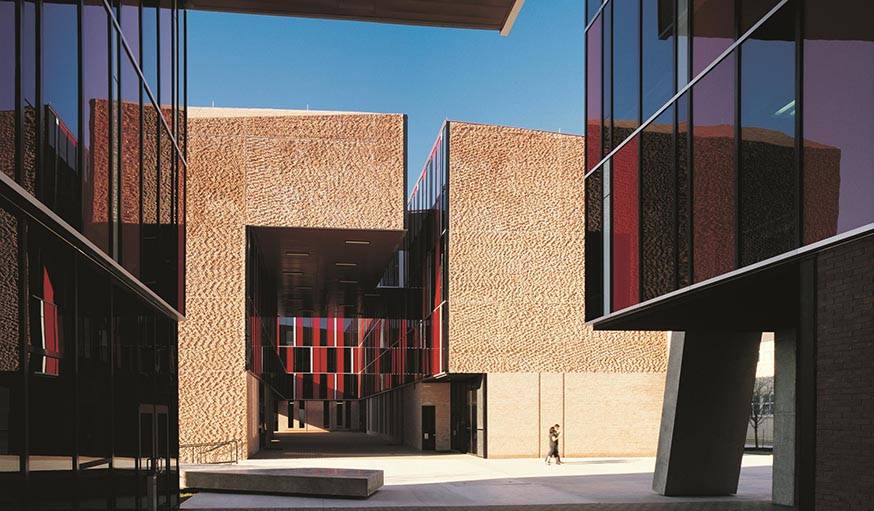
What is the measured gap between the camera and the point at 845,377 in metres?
10.2

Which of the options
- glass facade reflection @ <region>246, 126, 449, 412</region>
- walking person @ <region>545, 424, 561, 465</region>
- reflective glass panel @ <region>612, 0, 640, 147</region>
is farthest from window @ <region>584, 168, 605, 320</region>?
glass facade reflection @ <region>246, 126, 449, 412</region>

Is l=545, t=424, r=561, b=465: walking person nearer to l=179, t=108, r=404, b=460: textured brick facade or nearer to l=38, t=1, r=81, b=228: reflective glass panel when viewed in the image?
l=179, t=108, r=404, b=460: textured brick facade

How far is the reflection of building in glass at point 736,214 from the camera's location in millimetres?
10078

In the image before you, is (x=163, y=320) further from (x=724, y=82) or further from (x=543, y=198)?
(x=543, y=198)

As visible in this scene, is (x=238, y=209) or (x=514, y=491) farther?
(x=238, y=209)

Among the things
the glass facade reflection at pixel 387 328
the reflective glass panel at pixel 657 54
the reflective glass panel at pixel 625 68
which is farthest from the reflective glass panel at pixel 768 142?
the glass facade reflection at pixel 387 328

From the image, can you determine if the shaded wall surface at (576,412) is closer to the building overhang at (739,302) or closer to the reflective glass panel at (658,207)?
the building overhang at (739,302)

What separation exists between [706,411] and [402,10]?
32.5ft

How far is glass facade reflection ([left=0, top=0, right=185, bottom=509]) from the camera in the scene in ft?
27.4

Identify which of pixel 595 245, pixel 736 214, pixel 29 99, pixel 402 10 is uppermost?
pixel 402 10

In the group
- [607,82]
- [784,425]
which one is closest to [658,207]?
[607,82]

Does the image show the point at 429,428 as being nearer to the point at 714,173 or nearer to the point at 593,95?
the point at 593,95

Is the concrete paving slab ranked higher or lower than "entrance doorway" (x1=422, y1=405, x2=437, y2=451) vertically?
higher

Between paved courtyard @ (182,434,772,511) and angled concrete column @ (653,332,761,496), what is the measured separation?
562 millimetres
